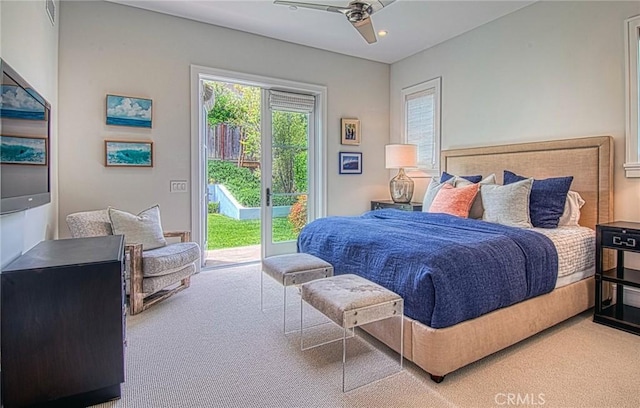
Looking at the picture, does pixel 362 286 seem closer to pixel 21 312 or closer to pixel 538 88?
pixel 21 312

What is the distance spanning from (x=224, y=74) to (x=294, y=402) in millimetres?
3616

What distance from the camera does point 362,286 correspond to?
208 centimetres

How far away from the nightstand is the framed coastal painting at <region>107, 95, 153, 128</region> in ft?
14.1

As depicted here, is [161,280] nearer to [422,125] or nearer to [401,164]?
[401,164]

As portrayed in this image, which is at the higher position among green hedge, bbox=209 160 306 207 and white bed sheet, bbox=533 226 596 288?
green hedge, bbox=209 160 306 207

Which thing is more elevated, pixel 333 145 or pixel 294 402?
pixel 333 145

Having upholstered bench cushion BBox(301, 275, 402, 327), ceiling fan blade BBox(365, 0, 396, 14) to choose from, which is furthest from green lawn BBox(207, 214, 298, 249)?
ceiling fan blade BBox(365, 0, 396, 14)

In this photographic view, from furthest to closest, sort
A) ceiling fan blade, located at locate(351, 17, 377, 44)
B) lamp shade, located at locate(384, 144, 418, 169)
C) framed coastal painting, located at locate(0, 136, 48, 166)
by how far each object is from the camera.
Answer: lamp shade, located at locate(384, 144, 418, 169) → ceiling fan blade, located at locate(351, 17, 377, 44) → framed coastal painting, located at locate(0, 136, 48, 166)

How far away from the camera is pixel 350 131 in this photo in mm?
5113

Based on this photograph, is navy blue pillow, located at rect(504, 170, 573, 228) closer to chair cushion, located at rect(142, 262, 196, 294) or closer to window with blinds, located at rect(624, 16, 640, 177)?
window with blinds, located at rect(624, 16, 640, 177)

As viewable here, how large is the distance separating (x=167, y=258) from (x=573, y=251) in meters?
3.25

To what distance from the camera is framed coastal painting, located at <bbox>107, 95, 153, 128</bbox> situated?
3.56 meters

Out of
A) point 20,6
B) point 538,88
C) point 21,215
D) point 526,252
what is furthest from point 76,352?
point 538,88

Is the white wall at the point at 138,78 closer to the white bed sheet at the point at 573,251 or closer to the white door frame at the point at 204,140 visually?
the white door frame at the point at 204,140
